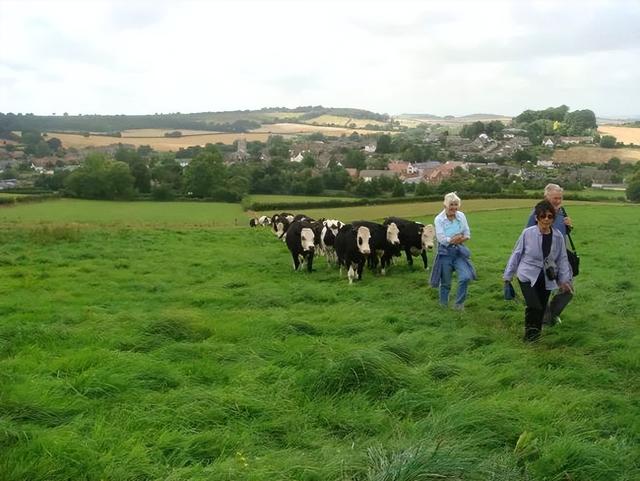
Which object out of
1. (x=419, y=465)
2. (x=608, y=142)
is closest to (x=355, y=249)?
(x=419, y=465)

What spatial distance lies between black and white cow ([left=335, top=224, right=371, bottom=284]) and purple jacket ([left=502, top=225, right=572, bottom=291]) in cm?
542

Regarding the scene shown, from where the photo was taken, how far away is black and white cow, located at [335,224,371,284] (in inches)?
505

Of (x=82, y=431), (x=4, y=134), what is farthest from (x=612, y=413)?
(x=4, y=134)

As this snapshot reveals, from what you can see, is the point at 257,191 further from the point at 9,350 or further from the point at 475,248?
the point at 9,350

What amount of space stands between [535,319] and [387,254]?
6591mm

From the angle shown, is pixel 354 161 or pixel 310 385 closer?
pixel 310 385

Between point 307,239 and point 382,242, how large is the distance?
1.88 metres

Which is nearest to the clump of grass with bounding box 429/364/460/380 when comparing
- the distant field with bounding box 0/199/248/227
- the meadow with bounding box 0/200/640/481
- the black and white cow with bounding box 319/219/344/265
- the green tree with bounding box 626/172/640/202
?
the meadow with bounding box 0/200/640/481

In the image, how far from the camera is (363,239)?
12.9m

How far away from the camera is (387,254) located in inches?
552

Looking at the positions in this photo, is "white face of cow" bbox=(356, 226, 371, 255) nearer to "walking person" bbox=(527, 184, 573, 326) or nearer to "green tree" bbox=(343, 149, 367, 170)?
"walking person" bbox=(527, 184, 573, 326)

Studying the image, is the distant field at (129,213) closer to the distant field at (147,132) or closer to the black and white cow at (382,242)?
the black and white cow at (382,242)

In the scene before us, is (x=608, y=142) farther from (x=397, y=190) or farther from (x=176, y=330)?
(x=176, y=330)

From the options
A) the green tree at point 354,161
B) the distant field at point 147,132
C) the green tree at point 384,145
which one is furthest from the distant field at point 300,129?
the green tree at point 354,161
